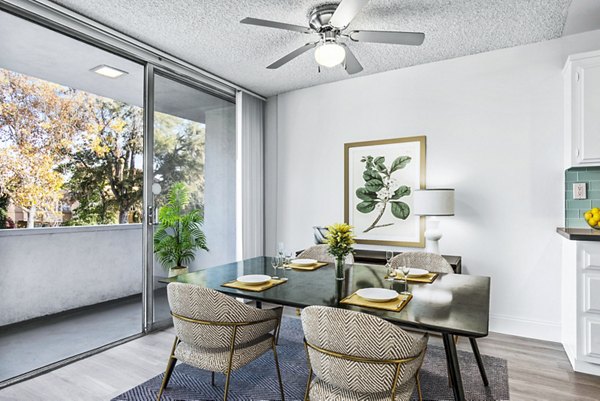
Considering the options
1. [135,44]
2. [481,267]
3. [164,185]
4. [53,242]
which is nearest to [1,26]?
[135,44]

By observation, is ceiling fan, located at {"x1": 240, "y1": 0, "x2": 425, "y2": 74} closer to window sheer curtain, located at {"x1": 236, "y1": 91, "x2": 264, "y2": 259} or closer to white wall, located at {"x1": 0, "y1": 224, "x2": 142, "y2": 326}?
window sheer curtain, located at {"x1": 236, "y1": 91, "x2": 264, "y2": 259}

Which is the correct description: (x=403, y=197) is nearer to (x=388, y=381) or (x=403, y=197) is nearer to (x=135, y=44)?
(x=388, y=381)

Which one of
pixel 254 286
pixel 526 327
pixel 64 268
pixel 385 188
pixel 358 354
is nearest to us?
pixel 358 354

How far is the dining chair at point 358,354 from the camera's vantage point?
4.34 ft

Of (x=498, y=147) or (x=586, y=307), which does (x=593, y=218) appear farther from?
(x=498, y=147)

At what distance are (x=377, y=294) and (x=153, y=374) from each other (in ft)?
5.59

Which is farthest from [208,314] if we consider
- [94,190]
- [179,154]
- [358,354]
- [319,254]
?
[94,190]

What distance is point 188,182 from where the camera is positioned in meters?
3.57

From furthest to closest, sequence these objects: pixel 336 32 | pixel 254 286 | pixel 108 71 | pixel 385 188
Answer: pixel 385 188 → pixel 108 71 → pixel 336 32 → pixel 254 286

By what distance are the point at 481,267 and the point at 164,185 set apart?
3037 mm

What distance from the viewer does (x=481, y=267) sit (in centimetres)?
326

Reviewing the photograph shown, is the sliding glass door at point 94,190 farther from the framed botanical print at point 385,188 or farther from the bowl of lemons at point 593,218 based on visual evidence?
the bowl of lemons at point 593,218

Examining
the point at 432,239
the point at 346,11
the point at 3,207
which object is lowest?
the point at 432,239

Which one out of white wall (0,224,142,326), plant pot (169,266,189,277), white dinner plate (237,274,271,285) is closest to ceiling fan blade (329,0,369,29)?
white dinner plate (237,274,271,285)
